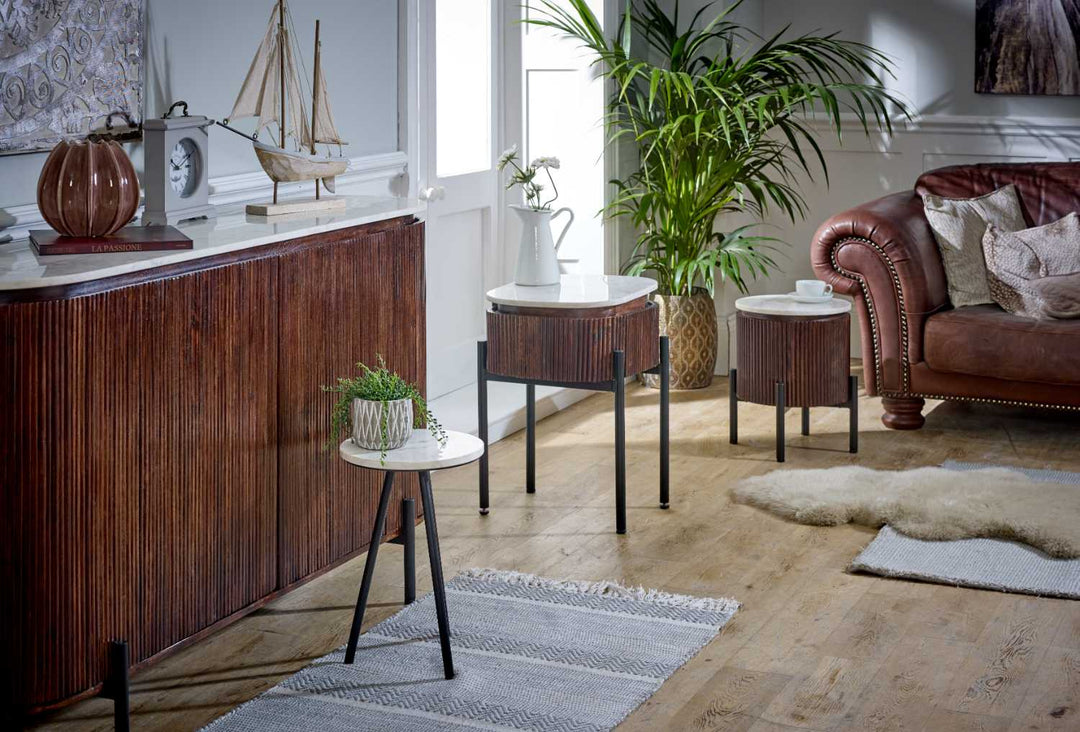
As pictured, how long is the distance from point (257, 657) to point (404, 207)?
108cm

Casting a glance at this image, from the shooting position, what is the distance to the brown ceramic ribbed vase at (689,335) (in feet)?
18.1

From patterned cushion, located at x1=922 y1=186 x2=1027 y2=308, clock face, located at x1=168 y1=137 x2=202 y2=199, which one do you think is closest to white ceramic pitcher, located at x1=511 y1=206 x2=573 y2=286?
clock face, located at x1=168 y1=137 x2=202 y2=199

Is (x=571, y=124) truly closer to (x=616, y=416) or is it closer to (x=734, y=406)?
(x=734, y=406)

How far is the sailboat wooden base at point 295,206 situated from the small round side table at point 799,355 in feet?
6.00

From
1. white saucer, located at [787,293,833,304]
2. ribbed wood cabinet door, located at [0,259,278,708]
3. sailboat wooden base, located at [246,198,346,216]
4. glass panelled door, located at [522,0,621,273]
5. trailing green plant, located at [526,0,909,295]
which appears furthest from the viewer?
glass panelled door, located at [522,0,621,273]

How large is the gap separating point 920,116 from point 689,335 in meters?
1.43

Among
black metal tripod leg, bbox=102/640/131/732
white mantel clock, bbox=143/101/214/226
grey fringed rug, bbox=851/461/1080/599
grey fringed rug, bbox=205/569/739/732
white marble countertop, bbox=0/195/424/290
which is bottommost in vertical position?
grey fringed rug, bbox=205/569/739/732

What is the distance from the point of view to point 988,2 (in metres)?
5.65

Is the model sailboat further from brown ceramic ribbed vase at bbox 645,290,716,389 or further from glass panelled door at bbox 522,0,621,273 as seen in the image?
brown ceramic ribbed vase at bbox 645,290,716,389

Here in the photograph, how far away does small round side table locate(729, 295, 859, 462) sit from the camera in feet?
14.6

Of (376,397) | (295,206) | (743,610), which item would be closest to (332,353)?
(376,397)

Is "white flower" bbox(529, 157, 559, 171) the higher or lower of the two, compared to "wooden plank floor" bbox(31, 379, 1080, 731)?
higher

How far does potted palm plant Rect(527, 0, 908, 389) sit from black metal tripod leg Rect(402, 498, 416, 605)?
7.70 feet

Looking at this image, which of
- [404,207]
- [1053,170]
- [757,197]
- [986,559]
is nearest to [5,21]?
[404,207]
